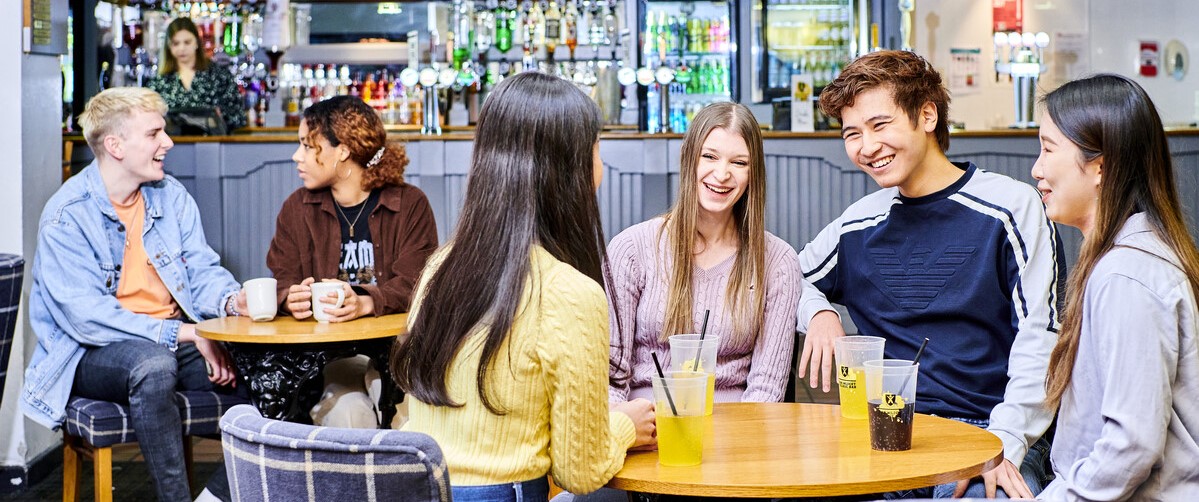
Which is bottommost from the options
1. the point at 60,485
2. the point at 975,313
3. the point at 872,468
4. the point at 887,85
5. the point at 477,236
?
the point at 60,485

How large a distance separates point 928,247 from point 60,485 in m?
3.13

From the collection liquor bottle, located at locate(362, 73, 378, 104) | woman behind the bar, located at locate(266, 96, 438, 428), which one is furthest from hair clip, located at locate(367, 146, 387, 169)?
liquor bottle, located at locate(362, 73, 378, 104)

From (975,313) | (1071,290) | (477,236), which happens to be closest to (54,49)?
(477,236)

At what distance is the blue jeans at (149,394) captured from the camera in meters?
3.11

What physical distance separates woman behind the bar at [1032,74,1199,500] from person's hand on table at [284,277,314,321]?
2011 mm

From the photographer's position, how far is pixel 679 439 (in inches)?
67.0

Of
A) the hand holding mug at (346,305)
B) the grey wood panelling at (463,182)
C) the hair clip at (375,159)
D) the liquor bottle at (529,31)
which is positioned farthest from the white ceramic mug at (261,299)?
the liquor bottle at (529,31)

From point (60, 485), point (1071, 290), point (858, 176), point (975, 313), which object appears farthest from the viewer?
point (858, 176)

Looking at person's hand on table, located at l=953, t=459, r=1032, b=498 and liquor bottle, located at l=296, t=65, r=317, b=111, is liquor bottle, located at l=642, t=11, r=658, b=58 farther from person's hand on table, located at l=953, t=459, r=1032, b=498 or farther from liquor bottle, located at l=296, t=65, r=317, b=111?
person's hand on table, located at l=953, t=459, r=1032, b=498

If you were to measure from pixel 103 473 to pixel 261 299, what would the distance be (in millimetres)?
633

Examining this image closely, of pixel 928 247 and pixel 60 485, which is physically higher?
pixel 928 247

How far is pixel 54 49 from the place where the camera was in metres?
4.13

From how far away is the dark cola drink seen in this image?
1.79 m

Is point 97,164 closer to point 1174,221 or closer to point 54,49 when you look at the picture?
point 54,49
